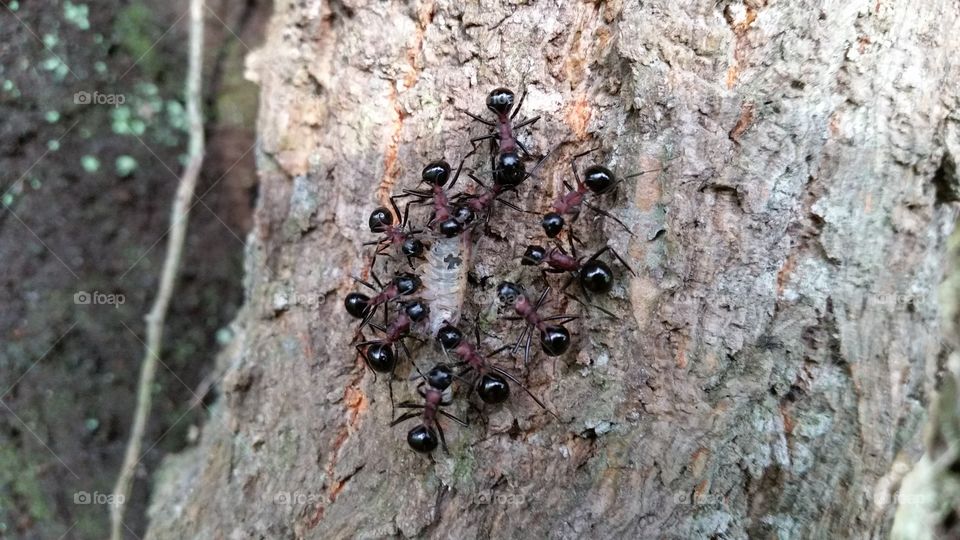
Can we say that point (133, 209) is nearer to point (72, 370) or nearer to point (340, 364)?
point (72, 370)

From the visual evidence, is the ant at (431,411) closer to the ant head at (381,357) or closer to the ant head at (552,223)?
the ant head at (381,357)

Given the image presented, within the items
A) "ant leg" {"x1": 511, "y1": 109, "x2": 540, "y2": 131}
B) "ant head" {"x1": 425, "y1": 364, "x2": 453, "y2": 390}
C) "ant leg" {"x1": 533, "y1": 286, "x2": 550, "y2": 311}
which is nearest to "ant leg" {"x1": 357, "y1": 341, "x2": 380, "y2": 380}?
"ant head" {"x1": 425, "y1": 364, "x2": 453, "y2": 390}

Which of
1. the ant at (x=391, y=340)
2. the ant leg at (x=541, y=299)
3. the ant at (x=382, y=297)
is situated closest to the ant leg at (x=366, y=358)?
the ant at (x=391, y=340)

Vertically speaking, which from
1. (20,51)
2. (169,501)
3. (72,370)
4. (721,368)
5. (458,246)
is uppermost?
(20,51)

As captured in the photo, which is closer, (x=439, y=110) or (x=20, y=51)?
(x=439, y=110)

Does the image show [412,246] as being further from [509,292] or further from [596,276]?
[596,276]

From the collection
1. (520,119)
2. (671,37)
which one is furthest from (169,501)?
(671,37)
